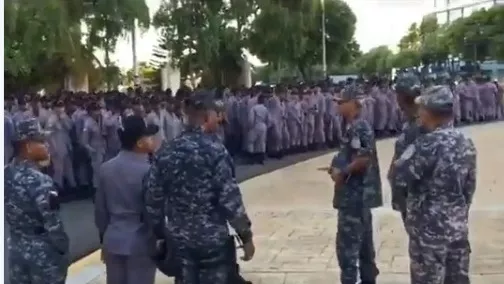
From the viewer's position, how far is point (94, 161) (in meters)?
13.5

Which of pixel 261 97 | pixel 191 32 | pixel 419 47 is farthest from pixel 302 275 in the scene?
pixel 419 47

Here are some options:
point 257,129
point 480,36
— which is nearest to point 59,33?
point 257,129

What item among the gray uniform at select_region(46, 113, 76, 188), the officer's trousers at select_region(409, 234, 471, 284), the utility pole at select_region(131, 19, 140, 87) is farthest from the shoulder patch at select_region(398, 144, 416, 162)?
the utility pole at select_region(131, 19, 140, 87)

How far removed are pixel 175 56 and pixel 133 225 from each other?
2155 cm

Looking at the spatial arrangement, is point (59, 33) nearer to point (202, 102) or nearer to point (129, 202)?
point (129, 202)

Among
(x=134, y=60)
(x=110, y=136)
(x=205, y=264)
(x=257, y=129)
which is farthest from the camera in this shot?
(x=134, y=60)

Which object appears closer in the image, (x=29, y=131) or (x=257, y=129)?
(x=29, y=131)

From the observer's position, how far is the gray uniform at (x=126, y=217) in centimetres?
518

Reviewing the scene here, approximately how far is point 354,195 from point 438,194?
140cm

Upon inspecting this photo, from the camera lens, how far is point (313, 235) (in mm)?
9727

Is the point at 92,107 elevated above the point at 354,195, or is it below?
above

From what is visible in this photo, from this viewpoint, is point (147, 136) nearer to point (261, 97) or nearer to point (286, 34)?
point (261, 97)

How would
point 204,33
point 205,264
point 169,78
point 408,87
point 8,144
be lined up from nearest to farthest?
point 205,264
point 408,87
point 8,144
point 204,33
point 169,78

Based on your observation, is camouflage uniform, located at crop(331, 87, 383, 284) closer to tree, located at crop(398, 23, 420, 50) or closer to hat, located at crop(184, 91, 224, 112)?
hat, located at crop(184, 91, 224, 112)
